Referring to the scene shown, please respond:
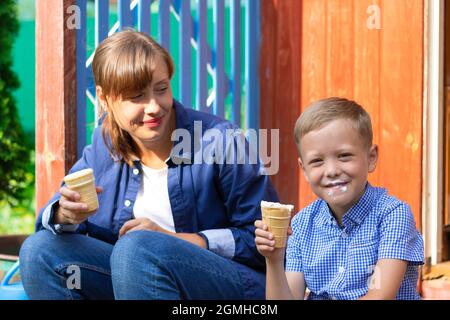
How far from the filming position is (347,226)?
2686 mm

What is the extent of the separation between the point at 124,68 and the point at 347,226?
957 millimetres

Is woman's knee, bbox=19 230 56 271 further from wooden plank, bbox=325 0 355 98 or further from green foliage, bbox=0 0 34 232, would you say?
green foliage, bbox=0 0 34 232

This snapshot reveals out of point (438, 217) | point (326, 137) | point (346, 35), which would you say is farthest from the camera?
point (346, 35)

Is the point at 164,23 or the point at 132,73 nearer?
the point at 132,73

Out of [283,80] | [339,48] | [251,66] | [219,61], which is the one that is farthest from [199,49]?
[339,48]

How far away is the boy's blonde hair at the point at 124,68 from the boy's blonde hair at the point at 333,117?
24.2 inches

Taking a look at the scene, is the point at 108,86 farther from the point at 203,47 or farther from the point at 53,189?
the point at 203,47

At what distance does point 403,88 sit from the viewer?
4258 mm

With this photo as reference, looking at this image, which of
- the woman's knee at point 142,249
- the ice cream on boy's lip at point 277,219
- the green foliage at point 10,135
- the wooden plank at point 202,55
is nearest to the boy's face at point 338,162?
the ice cream on boy's lip at point 277,219

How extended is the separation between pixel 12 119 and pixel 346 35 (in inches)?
133

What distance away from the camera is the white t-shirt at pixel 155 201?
3109mm

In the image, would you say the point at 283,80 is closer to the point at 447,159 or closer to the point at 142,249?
the point at 447,159
